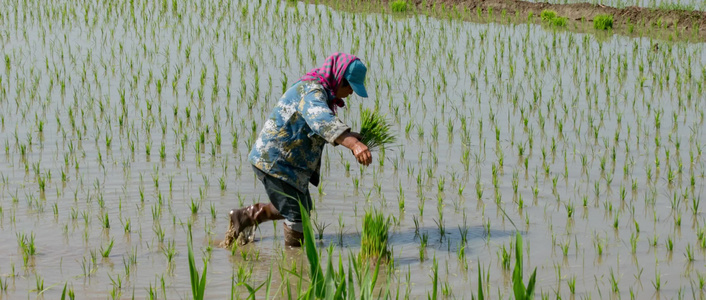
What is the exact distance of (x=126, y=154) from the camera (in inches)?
205

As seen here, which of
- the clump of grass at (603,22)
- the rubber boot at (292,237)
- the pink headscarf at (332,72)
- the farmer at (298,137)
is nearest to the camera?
the farmer at (298,137)

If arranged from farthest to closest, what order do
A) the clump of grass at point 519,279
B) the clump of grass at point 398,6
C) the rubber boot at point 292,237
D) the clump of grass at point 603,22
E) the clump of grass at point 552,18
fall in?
the clump of grass at point 398,6 → the clump of grass at point 552,18 → the clump of grass at point 603,22 → the rubber boot at point 292,237 → the clump of grass at point 519,279

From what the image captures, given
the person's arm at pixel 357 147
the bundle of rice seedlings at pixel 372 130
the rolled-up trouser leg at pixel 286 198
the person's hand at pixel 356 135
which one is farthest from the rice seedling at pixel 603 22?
the person's arm at pixel 357 147

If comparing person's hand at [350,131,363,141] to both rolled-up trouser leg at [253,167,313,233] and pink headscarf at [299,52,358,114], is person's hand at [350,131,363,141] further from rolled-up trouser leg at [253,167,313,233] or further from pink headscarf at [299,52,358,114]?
rolled-up trouser leg at [253,167,313,233]

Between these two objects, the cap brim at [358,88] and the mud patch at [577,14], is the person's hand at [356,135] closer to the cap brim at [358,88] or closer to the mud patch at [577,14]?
the cap brim at [358,88]

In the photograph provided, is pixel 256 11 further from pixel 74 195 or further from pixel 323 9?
pixel 74 195

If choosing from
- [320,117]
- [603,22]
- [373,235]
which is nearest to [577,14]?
[603,22]

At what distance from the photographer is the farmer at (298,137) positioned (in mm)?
3479

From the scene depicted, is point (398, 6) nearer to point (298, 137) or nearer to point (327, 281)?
point (298, 137)

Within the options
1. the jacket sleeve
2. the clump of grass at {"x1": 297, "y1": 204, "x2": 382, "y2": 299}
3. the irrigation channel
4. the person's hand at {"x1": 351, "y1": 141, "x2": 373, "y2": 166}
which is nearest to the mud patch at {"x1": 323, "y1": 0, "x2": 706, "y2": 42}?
the irrigation channel

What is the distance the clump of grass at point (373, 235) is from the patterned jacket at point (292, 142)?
0.31 m

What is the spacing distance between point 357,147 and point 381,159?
1.90 meters

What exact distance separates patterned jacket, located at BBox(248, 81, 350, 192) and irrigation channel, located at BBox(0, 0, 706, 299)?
35 cm

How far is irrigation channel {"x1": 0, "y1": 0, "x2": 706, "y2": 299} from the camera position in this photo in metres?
3.66
